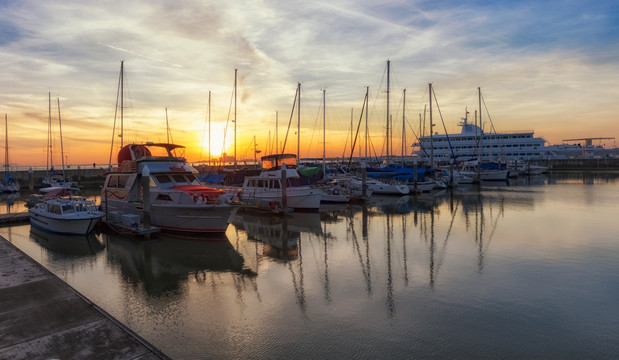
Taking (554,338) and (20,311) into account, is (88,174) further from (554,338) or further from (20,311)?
(554,338)

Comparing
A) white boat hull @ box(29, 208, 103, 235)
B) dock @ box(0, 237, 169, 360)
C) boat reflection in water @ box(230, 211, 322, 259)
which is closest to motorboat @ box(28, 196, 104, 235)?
white boat hull @ box(29, 208, 103, 235)

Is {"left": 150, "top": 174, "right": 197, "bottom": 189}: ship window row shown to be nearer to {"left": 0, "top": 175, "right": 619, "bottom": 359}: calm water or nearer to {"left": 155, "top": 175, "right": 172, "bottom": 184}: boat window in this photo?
{"left": 155, "top": 175, "right": 172, "bottom": 184}: boat window

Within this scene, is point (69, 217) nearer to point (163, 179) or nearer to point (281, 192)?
point (163, 179)

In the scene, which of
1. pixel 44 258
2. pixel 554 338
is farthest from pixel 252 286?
pixel 44 258

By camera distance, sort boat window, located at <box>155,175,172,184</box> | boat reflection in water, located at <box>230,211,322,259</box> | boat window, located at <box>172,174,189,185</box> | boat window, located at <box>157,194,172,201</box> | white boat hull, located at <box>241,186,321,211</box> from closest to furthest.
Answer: boat reflection in water, located at <box>230,211,322,259</box> < boat window, located at <box>157,194,172,201</box> < boat window, located at <box>155,175,172,184</box> < boat window, located at <box>172,174,189,185</box> < white boat hull, located at <box>241,186,321,211</box>

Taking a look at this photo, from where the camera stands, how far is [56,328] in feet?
26.1

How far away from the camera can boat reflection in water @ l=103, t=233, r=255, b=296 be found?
13672 mm

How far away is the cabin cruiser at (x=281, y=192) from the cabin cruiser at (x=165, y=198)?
7.11 metres

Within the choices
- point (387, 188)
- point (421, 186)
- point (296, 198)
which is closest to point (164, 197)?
point (296, 198)

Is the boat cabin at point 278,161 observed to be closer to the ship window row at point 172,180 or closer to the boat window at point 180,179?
the ship window row at point 172,180

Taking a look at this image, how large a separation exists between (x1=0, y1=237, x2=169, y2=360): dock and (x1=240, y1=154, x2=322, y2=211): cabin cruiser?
18.5 m

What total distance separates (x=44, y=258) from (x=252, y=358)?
1443cm

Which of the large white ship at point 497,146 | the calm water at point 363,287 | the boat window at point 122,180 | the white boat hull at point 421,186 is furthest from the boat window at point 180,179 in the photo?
the large white ship at point 497,146

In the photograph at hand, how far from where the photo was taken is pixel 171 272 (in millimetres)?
14555
